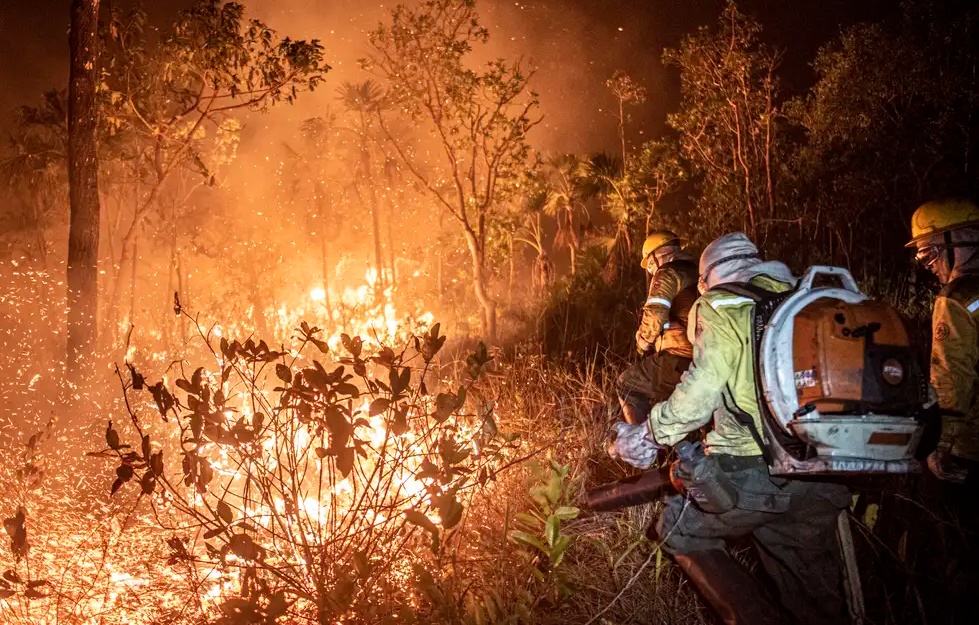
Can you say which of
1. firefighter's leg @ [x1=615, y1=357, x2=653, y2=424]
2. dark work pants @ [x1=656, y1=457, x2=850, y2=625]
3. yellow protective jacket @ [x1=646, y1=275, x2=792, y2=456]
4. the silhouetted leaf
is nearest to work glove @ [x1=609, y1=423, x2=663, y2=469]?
yellow protective jacket @ [x1=646, y1=275, x2=792, y2=456]

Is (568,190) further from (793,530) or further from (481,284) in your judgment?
(793,530)

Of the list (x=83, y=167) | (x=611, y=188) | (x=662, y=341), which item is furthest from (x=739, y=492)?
(x=611, y=188)

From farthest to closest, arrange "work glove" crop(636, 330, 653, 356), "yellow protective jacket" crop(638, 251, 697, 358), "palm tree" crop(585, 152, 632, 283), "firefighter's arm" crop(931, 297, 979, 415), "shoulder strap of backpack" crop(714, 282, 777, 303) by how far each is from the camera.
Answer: "palm tree" crop(585, 152, 632, 283), "work glove" crop(636, 330, 653, 356), "yellow protective jacket" crop(638, 251, 697, 358), "firefighter's arm" crop(931, 297, 979, 415), "shoulder strap of backpack" crop(714, 282, 777, 303)

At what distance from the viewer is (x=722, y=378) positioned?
9.41 ft

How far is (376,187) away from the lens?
4103 centimetres

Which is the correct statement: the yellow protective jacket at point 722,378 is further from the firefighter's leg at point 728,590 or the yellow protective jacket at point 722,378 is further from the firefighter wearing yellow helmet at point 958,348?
the firefighter wearing yellow helmet at point 958,348

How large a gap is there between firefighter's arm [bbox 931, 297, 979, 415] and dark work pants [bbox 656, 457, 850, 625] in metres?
0.87

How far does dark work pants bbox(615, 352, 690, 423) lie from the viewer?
5.07 meters

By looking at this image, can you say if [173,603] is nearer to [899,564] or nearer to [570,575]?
[570,575]

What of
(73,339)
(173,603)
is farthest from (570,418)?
(73,339)

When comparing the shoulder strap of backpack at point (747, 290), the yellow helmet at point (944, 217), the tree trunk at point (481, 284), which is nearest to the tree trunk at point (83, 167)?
the shoulder strap of backpack at point (747, 290)

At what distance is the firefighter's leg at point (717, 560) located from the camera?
296 cm

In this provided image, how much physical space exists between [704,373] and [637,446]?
501mm

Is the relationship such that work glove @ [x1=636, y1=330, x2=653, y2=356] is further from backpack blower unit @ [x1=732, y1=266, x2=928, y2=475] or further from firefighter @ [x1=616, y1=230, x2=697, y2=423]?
backpack blower unit @ [x1=732, y1=266, x2=928, y2=475]
